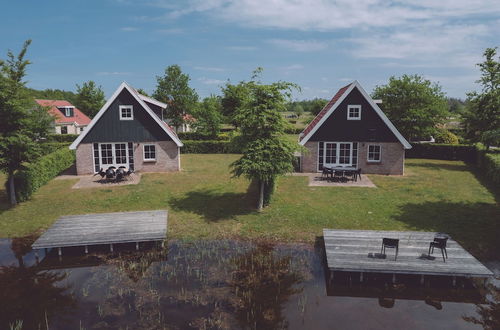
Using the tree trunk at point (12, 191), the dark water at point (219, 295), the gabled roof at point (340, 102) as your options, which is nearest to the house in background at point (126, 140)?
the tree trunk at point (12, 191)

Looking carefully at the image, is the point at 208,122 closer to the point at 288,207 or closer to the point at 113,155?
the point at 113,155

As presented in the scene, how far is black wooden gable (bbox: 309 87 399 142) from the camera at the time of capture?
25906 millimetres

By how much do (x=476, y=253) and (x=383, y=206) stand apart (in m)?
5.60

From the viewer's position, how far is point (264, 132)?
17.4 meters

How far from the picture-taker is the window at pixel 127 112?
26.6 m

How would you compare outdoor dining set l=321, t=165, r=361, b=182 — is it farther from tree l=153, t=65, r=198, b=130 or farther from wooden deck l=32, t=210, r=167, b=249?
tree l=153, t=65, r=198, b=130

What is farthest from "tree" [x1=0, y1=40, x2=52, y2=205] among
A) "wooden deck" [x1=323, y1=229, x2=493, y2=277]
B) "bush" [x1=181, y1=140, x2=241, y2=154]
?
"bush" [x1=181, y1=140, x2=241, y2=154]

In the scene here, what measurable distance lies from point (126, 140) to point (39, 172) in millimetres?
6534

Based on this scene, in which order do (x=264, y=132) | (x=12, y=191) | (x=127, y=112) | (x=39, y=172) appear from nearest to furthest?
1. (x=264, y=132)
2. (x=12, y=191)
3. (x=39, y=172)
4. (x=127, y=112)

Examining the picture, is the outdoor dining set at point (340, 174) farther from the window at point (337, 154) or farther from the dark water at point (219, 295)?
the dark water at point (219, 295)

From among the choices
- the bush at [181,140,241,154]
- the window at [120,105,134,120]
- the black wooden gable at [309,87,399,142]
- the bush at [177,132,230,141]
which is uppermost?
the window at [120,105,134,120]

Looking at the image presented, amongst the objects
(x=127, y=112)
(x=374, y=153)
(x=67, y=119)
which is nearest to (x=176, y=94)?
(x=67, y=119)

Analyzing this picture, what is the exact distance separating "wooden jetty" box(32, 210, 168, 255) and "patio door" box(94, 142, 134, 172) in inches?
443

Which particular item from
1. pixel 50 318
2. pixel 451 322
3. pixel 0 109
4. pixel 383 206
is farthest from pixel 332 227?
pixel 0 109
